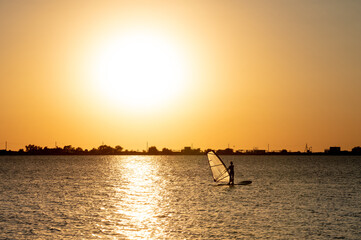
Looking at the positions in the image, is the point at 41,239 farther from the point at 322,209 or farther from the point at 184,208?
the point at 322,209

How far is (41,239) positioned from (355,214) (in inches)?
1056

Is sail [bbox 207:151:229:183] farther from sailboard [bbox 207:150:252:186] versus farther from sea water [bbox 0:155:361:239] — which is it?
sea water [bbox 0:155:361:239]

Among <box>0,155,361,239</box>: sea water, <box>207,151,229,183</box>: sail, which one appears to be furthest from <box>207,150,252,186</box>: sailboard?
<box>0,155,361,239</box>: sea water

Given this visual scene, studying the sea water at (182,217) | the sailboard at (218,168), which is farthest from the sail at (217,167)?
the sea water at (182,217)

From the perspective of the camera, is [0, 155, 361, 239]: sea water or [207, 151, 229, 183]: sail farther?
[207, 151, 229, 183]: sail

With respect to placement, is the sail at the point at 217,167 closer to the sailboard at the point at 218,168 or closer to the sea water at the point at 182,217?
the sailboard at the point at 218,168

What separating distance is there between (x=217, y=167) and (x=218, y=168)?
397 mm

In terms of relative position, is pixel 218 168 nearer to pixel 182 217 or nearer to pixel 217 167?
pixel 217 167

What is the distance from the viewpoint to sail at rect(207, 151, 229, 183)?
67188 millimetres

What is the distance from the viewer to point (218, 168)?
70.2 m

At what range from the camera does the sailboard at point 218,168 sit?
67188 mm

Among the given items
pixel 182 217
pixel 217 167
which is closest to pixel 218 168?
pixel 217 167

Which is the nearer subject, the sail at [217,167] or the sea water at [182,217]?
the sea water at [182,217]

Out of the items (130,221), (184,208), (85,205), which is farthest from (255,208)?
(85,205)
